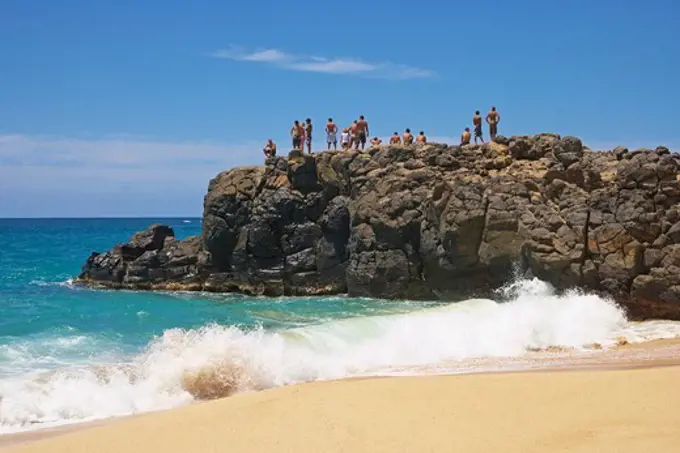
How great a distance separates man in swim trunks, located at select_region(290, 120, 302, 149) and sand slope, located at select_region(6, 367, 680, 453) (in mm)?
22372

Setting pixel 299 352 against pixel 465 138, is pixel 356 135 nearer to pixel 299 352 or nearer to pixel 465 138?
pixel 465 138

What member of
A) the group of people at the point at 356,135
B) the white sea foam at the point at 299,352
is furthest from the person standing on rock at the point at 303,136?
the white sea foam at the point at 299,352

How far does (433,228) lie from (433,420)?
18315mm

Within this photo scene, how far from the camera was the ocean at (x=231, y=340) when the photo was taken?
1158cm

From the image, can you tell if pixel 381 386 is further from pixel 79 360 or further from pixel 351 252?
pixel 351 252

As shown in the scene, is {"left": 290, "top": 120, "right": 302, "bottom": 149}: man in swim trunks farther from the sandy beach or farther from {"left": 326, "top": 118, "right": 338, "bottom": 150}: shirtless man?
the sandy beach

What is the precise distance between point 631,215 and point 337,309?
913 cm

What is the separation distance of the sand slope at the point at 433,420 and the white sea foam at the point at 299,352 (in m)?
2.58

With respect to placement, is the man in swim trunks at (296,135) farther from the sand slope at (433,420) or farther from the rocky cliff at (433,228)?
the sand slope at (433,420)

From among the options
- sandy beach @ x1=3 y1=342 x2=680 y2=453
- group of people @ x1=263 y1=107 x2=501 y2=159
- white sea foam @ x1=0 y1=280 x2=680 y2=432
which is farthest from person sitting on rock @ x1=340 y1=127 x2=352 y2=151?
sandy beach @ x1=3 y1=342 x2=680 y2=453

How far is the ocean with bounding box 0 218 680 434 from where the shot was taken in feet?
38.0

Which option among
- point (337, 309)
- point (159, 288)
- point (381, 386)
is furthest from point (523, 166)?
point (381, 386)

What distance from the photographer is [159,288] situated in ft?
104

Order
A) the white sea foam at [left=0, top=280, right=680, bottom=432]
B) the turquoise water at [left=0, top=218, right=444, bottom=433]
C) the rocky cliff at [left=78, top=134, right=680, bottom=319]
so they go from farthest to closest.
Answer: the rocky cliff at [left=78, top=134, right=680, bottom=319]
the turquoise water at [left=0, top=218, right=444, bottom=433]
the white sea foam at [left=0, top=280, right=680, bottom=432]
